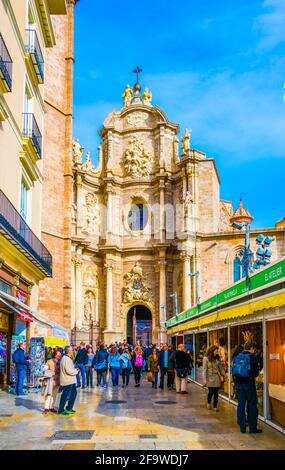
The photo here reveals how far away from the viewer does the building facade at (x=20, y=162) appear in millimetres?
15094

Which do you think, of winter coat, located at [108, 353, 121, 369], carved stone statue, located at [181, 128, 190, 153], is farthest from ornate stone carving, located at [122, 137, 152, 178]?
winter coat, located at [108, 353, 121, 369]

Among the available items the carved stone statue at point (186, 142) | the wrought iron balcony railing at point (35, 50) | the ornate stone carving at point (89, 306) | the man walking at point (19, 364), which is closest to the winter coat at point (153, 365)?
the man walking at point (19, 364)

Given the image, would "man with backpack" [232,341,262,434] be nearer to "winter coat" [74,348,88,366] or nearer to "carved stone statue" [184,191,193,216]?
"winter coat" [74,348,88,366]

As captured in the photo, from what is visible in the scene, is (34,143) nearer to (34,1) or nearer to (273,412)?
(34,1)

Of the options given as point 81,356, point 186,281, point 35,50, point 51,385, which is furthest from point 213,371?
point 186,281

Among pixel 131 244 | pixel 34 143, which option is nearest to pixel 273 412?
pixel 34 143

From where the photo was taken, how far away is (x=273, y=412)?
11.1m

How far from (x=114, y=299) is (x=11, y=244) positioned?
29.0 m

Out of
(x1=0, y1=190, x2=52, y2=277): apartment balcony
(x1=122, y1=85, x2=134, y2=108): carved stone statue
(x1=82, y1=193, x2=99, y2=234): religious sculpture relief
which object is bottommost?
(x1=0, y1=190, x2=52, y2=277): apartment balcony

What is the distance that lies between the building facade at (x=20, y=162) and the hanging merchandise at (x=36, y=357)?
0.50m

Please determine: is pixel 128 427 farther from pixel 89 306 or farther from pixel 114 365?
pixel 89 306

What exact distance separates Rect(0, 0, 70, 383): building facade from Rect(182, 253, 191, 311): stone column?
19.4 meters

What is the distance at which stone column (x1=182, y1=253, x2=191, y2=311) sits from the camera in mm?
40594

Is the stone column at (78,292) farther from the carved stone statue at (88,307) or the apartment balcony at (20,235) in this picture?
the apartment balcony at (20,235)
